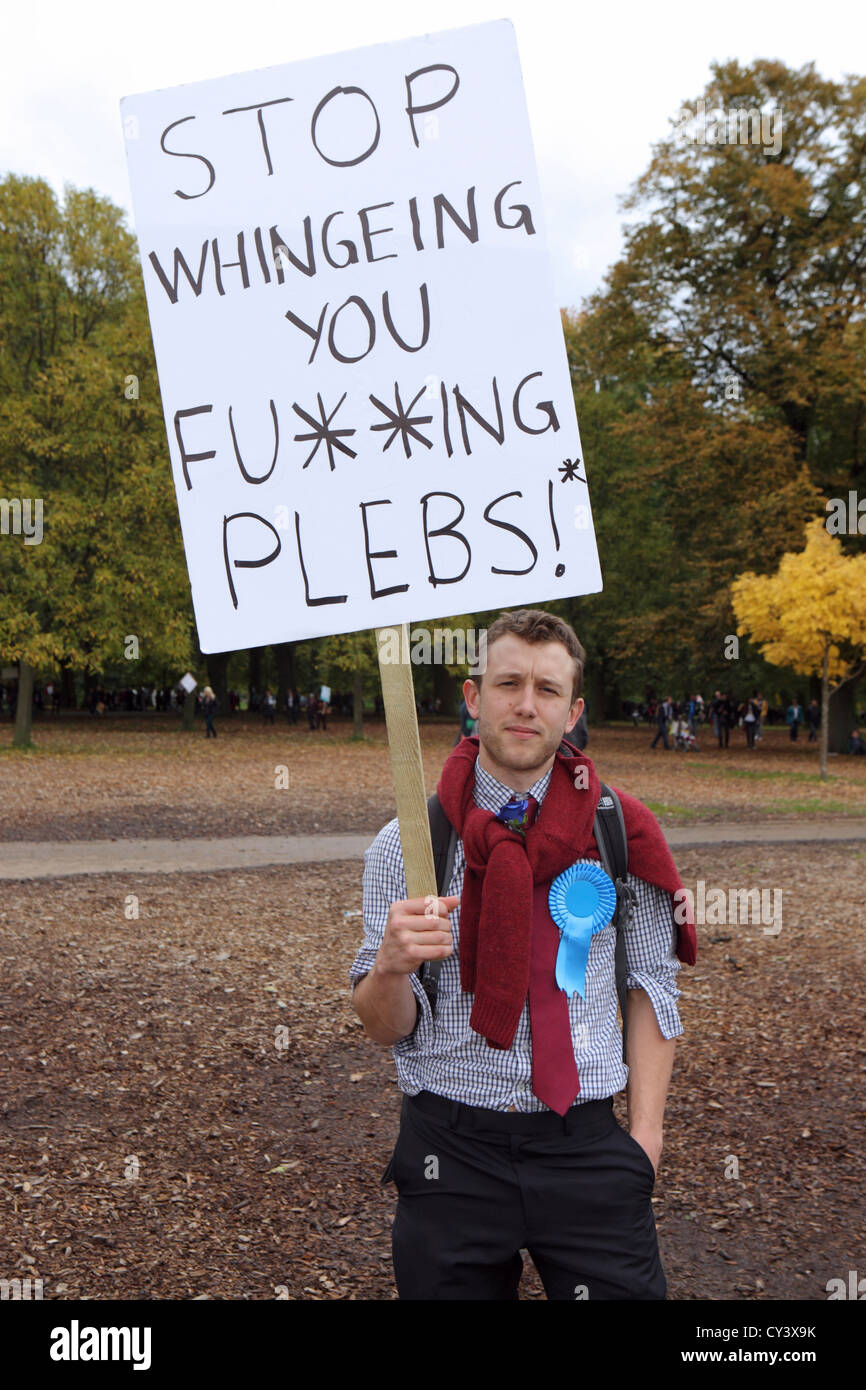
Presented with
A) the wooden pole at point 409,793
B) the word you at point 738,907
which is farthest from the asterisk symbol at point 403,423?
A: the word you at point 738,907

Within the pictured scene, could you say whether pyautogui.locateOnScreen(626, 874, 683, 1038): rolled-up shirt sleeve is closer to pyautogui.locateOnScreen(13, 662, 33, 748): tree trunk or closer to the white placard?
the white placard

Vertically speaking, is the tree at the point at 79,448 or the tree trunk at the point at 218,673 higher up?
the tree at the point at 79,448

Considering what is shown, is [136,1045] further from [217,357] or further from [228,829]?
[228,829]

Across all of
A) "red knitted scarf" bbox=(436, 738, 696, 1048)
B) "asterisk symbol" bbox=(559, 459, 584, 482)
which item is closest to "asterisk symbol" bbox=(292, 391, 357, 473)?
"asterisk symbol" bbox=(559, 459, 584, 482)

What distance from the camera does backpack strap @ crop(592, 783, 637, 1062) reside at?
2.48 metres

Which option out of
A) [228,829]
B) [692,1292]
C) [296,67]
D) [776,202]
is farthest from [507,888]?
[776,202]

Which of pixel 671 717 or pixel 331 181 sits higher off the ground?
pixel 331 181

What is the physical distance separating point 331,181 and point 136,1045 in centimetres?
508

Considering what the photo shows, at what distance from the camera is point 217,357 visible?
2500mm

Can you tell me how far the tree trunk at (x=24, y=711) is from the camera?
28812 mm

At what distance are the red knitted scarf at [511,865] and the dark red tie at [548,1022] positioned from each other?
6cm

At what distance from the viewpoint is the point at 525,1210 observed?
2.32 metres

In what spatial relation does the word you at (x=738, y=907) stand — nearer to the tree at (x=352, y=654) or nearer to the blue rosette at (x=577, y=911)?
the blue rosette at (x=577, y=911)

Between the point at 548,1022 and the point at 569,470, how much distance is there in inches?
44.6
